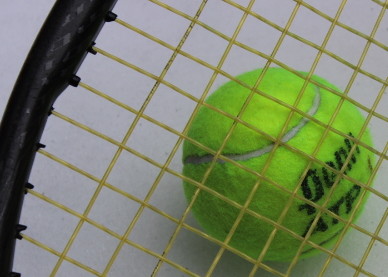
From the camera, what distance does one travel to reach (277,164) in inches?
31.5

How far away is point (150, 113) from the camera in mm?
1129

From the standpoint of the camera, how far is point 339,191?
821 millimetres

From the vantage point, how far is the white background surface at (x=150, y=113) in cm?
102

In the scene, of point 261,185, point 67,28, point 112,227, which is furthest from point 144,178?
point 67,28

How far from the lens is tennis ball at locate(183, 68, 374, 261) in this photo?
0.80m

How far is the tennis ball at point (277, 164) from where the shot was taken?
0.80m

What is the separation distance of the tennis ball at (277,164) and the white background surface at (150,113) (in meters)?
0.17

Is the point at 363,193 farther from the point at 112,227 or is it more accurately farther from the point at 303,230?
the point at 112,227

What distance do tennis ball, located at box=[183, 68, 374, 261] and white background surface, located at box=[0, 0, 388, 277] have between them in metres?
0.17

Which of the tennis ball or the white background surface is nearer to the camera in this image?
the tennis ball

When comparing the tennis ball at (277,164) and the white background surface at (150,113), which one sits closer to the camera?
the tennis ball at (277,164)

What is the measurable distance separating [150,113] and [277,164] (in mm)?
379

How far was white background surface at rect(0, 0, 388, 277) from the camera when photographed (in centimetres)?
102

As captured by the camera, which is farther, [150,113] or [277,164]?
[150,113]
